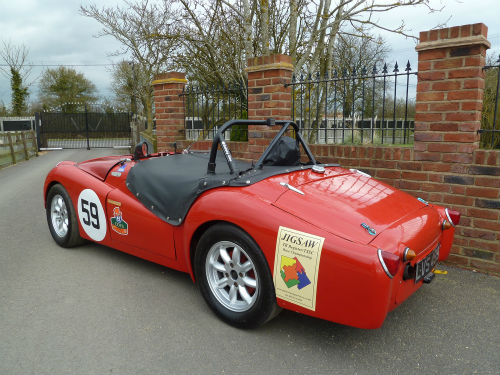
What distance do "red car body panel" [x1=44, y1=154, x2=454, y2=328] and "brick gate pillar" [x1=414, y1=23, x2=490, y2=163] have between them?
115cm

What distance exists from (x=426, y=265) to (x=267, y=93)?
3572 millimetres

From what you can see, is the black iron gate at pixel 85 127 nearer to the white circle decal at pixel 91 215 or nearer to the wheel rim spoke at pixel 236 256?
the white circle decal at pixel 91 215

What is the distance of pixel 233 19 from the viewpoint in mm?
9039

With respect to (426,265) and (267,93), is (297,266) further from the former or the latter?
(267,93)

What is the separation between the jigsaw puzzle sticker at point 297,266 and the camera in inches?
95.3

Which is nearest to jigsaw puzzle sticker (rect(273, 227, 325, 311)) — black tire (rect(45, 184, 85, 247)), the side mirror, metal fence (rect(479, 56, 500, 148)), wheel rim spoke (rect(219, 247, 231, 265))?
wheel rim spoke (rect(219, 247, 231, 265))

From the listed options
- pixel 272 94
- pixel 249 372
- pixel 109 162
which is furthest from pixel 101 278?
pixel 272 94

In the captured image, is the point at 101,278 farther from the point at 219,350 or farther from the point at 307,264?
the point at 307,264

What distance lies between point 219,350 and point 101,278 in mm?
1722

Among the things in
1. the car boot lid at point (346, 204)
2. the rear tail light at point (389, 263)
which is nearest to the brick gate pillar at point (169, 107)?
the car boot lid at point (346, 204)

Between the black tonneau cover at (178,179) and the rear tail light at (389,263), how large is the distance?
111 centimetres

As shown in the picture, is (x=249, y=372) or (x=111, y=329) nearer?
(x=249, y=372)

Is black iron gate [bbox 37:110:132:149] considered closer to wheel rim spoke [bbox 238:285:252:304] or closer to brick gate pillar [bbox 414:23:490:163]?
brick gate pillar [bbox 414:23:490:163]

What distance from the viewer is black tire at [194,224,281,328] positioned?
268 cm
